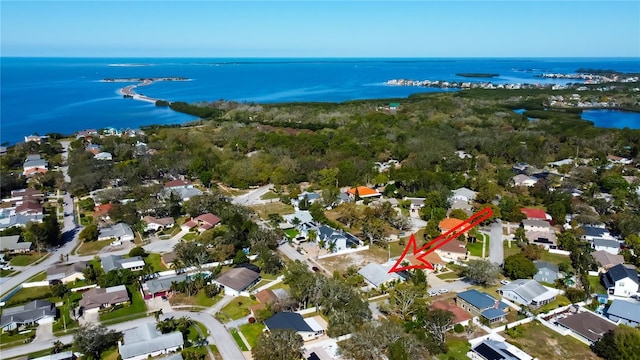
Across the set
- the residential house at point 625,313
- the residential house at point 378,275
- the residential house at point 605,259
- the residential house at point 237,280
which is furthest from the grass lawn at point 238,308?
the residential house at point 605,259

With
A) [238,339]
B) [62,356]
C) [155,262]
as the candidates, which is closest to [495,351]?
[238,339]

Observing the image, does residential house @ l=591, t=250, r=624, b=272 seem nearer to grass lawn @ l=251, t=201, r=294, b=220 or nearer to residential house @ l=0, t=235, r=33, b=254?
grass lawn @ l=251, t=201, r=294, b=220

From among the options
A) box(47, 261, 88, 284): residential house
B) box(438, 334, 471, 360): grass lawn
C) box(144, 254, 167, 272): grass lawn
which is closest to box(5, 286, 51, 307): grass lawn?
box(47, 261, 88, 284): residential house

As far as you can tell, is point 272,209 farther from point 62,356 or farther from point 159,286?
point 62,356

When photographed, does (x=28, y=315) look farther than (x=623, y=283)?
No

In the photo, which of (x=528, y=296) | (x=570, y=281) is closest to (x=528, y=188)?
(x=570, y=281)

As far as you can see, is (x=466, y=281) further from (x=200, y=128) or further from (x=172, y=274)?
(x=200, y=128)

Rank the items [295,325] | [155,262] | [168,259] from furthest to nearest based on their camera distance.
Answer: [155,262] → [168,259] → [295,325]
